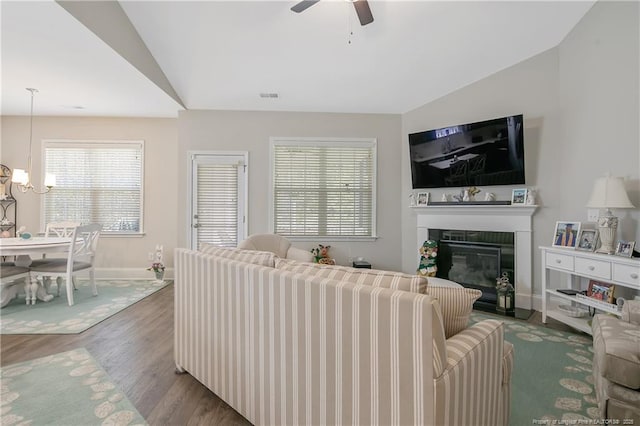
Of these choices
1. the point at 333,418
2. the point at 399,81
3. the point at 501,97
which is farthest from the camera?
the point at 399,81

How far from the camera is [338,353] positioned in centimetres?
110

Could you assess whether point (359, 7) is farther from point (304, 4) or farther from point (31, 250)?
point (31, 250)

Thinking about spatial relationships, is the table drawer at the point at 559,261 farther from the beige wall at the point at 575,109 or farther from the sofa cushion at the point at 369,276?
the sofa cushion at the point at 369,276

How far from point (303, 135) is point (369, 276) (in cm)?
380

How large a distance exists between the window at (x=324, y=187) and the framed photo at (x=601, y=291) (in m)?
2.62

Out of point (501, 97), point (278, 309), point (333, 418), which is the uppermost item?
point (501, 97)

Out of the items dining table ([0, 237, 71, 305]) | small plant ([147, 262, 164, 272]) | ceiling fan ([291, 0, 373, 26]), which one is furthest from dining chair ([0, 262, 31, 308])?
ceiling fan ([291, 0, 373, 26])

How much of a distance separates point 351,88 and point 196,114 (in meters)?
2.42

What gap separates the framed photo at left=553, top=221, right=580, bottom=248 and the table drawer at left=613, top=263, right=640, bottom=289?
468mm

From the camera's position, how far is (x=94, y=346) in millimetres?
2465

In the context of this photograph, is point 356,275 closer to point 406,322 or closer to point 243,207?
point 406,322

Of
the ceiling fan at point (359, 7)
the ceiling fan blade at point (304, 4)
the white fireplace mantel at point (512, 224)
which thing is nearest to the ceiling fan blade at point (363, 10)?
the ceiling fan at point (359, 7)

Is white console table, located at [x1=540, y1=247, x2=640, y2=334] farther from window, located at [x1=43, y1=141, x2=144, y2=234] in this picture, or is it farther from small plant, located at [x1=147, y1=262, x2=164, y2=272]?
window, located at [x1=43, y1=141, x2=144, y2=234]

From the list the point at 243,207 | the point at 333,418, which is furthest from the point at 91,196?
the point at 333,418
